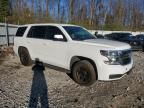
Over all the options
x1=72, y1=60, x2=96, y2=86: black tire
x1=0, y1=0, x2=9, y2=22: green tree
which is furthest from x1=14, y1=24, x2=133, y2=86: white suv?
x1=0, y1=0, x2=9, y2=22: green tree

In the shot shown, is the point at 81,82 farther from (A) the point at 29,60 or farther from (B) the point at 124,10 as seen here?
(B) the point at 124,10

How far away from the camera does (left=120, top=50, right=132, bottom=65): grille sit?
6.36m

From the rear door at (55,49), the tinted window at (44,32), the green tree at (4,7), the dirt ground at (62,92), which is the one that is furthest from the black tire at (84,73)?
the green tree at (4,7)

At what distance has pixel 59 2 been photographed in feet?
175

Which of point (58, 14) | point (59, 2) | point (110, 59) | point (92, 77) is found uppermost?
point (59, 2)

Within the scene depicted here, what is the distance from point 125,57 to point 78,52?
1424mm

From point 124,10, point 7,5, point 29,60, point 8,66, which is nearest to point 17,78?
point 29,60

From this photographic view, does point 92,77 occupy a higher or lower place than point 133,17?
lower

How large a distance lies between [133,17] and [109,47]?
203 ft

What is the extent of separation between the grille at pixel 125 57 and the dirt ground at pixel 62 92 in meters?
0.75

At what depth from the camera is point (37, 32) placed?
8.46 meters

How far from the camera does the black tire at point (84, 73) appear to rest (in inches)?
253

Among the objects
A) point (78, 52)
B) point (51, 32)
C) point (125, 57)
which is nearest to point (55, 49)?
point (51, 32)

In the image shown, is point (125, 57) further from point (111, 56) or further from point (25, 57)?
point (25, 57)
